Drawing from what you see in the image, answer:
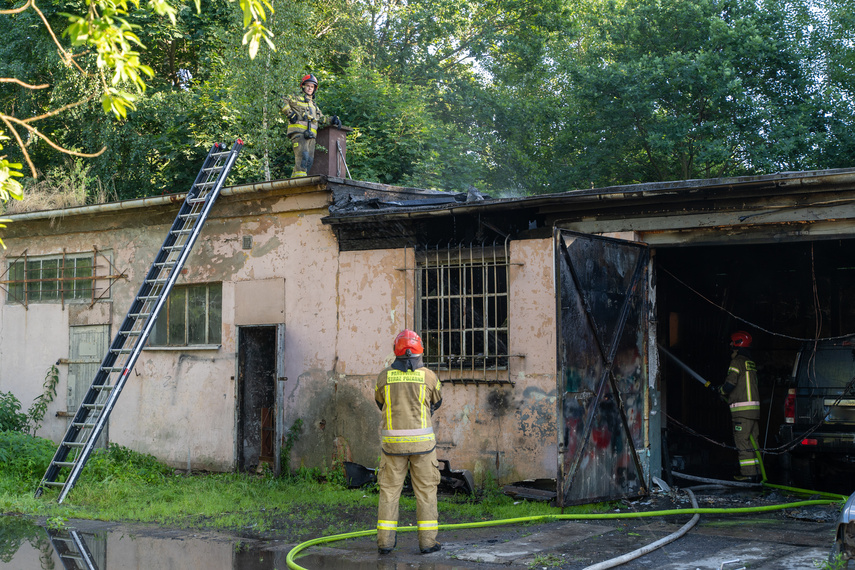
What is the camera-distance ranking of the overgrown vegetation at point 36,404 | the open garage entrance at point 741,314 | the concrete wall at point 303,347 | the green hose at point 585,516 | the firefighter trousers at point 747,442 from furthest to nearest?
1. the overgrown vegetation at point 36,404
2. the open garage entrance at point 741,314
3. the firefighter trousers at point 747,442
4. the concrete wall at point 303,347
5. the green hose at point 585,516

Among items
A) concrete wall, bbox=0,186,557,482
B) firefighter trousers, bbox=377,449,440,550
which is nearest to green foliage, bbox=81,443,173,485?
concrete wall, bbox=0,186,557,482

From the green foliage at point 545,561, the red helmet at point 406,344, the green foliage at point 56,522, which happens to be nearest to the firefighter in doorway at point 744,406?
the green foliage at point 545,561

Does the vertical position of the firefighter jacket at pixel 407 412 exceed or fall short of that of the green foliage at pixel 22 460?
it exceeds it

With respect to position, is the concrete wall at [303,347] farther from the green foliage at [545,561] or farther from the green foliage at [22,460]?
the green foliage at [545,561]

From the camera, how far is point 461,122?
97.7ft

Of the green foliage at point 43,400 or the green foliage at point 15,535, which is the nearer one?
the green foliage at point 15,535

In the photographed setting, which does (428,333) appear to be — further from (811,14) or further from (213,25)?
(811,14)

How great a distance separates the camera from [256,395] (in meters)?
11.6

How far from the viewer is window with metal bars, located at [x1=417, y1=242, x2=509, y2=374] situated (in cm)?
957

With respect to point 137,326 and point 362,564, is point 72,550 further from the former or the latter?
point 137,326

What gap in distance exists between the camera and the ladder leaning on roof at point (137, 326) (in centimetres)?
933


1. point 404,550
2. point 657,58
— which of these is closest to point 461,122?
point 657,58

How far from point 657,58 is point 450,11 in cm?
1065

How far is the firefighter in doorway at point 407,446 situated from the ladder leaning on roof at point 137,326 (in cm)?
402
